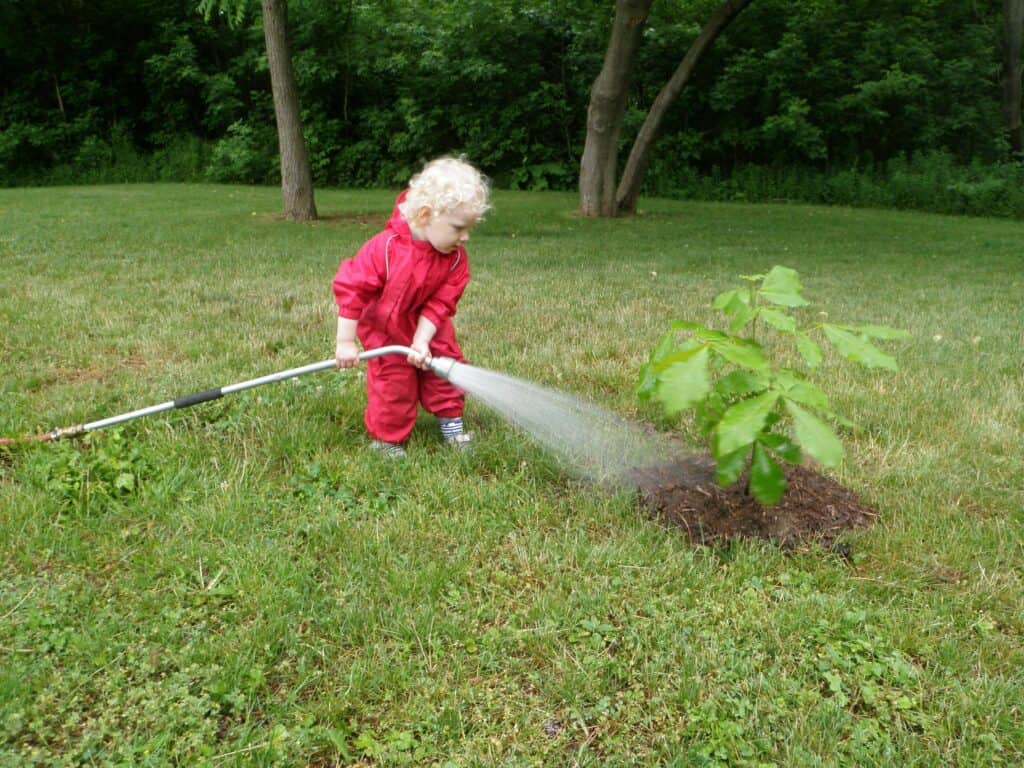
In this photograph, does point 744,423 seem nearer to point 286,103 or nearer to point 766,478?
point 766,478

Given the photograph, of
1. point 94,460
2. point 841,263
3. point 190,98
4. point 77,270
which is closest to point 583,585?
point 94,460

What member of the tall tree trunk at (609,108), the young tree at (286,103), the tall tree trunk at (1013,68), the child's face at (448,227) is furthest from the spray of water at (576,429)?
the tall tree trunk at (1013,68)

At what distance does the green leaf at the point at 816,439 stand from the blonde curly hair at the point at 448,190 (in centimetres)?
156

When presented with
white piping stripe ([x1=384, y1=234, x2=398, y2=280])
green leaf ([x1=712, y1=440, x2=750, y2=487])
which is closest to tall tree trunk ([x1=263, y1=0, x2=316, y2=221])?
white piping stripe ([x1=384, y1=234, x2=398, y2=280])

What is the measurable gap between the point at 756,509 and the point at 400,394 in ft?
5.06

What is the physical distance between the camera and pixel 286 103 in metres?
11.3

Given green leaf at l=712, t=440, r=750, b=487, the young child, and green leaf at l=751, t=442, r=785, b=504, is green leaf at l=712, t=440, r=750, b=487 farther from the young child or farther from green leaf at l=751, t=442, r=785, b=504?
the young child

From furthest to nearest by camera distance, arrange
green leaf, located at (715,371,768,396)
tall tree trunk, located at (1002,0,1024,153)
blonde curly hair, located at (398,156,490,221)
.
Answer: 1. tall tree trunk, located at (1002,0,1024,153)
2. blonde curly hair, located at (398,156,490,221)
3. green leaf, located at (715,371,768,396)

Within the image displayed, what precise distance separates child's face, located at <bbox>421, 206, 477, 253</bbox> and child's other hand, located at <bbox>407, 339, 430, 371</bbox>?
41cm

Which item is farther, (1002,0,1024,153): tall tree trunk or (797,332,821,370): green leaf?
(1002,0,1024,153): tall tree trunk

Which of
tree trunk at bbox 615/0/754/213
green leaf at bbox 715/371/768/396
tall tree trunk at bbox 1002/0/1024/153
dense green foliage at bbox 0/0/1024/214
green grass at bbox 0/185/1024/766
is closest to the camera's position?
green grass at bbox 0/185/1024/766

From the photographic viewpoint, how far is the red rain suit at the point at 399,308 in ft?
11.0

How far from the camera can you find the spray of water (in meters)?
3.30

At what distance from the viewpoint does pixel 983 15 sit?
20.8 metres
